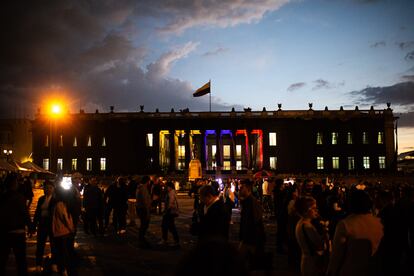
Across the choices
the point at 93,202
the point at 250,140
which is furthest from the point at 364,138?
the point at 93,202

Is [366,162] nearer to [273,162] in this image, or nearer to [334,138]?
[334,138]

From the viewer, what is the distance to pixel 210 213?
19.9 feet

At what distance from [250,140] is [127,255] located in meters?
61.0

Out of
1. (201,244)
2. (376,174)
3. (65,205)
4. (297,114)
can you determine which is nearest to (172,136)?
(297,114)

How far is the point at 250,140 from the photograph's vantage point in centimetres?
7150

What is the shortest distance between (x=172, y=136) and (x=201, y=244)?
6903 centimetres

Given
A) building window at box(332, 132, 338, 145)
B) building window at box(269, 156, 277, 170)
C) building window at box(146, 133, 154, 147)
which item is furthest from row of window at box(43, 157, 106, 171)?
building window at box(332, 132, 338, 145)

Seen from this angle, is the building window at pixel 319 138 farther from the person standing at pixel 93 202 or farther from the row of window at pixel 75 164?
the person standing at pixel 93 202

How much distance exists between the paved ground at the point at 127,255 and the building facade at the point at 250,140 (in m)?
54.7

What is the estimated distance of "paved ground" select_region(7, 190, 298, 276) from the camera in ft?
30.6

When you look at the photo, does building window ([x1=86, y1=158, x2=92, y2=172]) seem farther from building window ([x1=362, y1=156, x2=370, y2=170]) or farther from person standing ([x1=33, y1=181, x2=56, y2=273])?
person standing ([x1=33, y1=181, x2=56, y2=273])

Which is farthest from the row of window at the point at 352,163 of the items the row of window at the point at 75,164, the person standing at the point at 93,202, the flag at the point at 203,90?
the person standing at the point at 93,202

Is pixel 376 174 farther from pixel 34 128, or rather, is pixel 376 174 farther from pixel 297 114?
pixel 34 128

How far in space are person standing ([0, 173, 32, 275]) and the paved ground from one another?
1.75m
